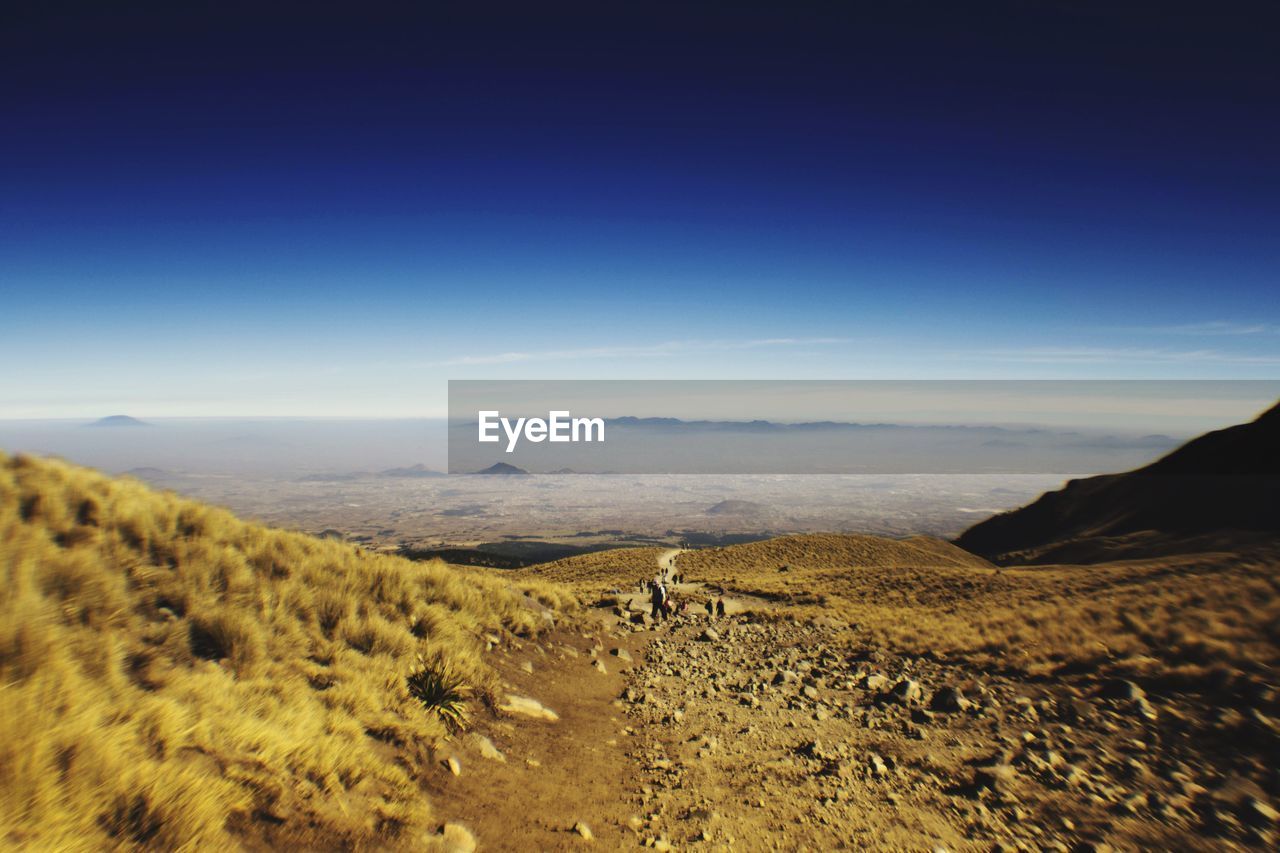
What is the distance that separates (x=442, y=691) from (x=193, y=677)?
2500 millimetres

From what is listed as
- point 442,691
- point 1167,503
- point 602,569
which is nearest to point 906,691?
point 442,691

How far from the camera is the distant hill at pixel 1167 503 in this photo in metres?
36.8

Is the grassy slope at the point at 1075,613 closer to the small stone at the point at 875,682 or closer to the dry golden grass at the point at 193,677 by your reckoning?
the small stone at the point at 875,682

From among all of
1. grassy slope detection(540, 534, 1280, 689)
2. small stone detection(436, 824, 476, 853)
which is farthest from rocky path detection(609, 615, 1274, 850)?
grassy slope detection(540, 534, 1280, 689)

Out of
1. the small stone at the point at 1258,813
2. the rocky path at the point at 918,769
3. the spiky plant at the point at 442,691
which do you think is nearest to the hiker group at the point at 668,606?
the rocky path at the point at 918,769

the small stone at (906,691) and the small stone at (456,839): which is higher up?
the small stone at (456,839)

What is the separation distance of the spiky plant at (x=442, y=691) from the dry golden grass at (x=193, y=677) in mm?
211

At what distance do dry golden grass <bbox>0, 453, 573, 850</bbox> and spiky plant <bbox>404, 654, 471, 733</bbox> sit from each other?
0.69ft

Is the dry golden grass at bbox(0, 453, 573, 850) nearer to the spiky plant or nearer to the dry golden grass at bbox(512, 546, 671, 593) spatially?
the spiky plant

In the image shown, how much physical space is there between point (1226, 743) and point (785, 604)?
1513cm

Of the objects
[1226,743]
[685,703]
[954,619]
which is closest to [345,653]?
[685,703]

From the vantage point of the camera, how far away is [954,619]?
50.2 feet

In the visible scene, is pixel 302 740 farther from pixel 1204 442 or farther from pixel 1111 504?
pixel 1204 442

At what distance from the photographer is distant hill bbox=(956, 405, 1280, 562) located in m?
36.8
